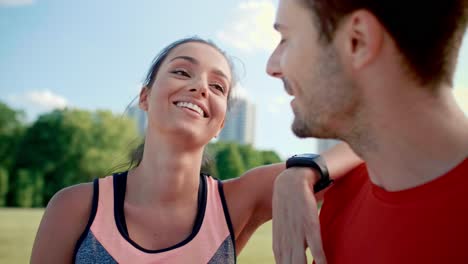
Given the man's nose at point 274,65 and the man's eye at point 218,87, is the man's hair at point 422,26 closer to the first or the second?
the man's nose at point 274,65

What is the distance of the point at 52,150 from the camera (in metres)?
45.9

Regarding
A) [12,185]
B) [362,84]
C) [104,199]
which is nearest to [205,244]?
[104,199]

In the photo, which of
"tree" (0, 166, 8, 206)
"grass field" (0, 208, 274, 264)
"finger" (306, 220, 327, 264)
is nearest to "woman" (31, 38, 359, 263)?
"finger" (306, 220, 327, 264)

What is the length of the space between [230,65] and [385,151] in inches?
65.9

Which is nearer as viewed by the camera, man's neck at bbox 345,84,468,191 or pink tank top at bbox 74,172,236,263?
man's neck at bbox 345,84,468,191

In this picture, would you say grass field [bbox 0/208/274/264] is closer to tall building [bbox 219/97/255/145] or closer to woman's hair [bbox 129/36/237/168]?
woman's hair [bbox 129/36/237/168]

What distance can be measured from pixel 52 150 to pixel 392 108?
4776 cm

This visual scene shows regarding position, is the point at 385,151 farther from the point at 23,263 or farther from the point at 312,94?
the point at 23,263

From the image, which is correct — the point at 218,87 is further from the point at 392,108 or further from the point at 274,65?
the point at 392,108

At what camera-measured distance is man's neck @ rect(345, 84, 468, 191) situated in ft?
4.58

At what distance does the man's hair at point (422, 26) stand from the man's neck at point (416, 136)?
0.07 m

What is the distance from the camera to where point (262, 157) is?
5975 cm

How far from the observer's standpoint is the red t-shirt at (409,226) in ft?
4.40

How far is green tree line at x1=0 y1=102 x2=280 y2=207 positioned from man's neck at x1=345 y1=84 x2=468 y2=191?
42.5 meters
